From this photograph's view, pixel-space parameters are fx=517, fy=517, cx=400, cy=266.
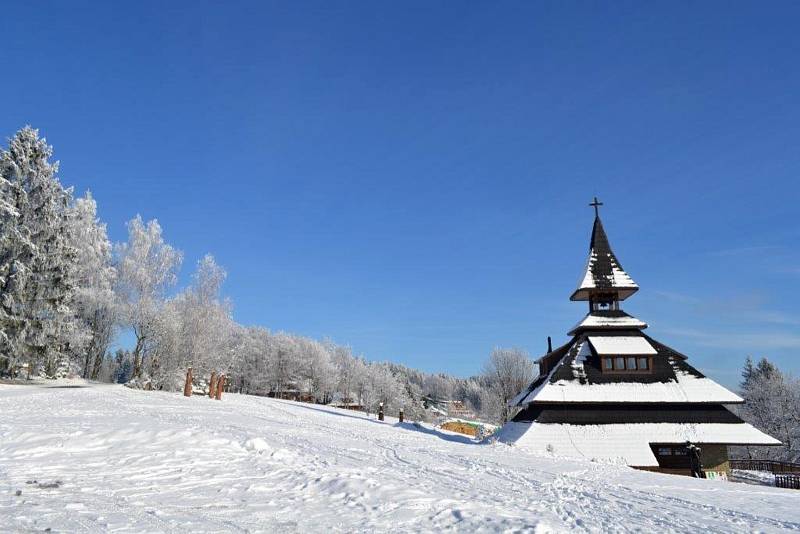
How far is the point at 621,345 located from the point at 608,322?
215 centimetres

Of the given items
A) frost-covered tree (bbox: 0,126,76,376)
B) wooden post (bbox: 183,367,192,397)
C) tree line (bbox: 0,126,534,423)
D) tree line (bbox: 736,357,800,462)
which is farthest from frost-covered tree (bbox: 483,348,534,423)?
frost-covered tree (bbox: 0,126,76,376)

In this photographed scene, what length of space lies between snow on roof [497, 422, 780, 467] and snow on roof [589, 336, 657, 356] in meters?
4.43

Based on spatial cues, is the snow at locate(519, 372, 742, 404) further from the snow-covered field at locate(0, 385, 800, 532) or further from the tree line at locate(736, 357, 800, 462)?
the tree line at locate(736, 357, 800, 462)

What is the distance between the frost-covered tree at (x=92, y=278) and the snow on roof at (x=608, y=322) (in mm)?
35131

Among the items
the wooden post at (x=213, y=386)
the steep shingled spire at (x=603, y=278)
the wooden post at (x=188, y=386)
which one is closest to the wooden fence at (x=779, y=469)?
the steep shingled spire at (x=603, y=278)

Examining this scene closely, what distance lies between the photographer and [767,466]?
1378 inches

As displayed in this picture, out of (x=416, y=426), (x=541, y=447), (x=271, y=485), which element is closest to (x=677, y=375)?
(x=541, y=447)

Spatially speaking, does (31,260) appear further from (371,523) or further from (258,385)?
(258,385)

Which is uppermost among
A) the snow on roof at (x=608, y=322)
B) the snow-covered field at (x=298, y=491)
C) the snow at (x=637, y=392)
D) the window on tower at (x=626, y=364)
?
the snow on roof at (x=608, y=322)

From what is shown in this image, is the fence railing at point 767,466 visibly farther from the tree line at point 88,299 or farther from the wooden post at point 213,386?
the wooden post at point 213,386

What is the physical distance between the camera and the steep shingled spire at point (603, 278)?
115 feet

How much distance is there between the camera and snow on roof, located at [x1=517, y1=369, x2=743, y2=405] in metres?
29.1

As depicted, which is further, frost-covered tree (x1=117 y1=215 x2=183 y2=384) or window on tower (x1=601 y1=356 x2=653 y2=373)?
frost-covered tree (x1=117 y1=215 x2=183 y2=384)

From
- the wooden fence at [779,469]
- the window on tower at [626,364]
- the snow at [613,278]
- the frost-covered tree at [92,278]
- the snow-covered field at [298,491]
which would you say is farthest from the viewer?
the frost-covered tree at [92,278]
